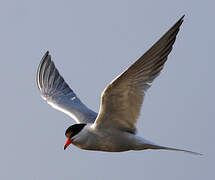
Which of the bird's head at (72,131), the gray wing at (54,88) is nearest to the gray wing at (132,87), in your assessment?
the bird's head at (72,131)

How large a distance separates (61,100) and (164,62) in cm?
371

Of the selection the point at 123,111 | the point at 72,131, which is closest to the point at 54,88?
the point at 72,131

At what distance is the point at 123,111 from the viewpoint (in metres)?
6.32

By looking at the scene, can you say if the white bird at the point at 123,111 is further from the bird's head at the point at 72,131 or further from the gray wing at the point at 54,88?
the gray wing at the point at 54,88

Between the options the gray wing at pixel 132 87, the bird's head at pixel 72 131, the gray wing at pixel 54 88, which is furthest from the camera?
the gray wing at pixel 54 88

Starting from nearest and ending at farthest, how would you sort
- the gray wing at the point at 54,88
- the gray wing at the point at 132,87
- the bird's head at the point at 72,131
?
1. the gray wing at the point at 132,87
2. the bird's head at the point at 72,131
3. the gray wing at the point at 54,88

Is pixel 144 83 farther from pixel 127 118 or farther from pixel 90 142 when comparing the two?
pixel 90 142

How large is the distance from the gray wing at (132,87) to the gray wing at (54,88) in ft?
7.04

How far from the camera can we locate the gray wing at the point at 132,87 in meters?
5.52

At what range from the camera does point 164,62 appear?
5664 millimetres

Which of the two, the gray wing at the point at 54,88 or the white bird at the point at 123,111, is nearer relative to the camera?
the white bird at the point at 123,111

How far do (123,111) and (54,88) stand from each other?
340 centimetres

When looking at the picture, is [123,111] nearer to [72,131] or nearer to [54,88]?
[72,131]

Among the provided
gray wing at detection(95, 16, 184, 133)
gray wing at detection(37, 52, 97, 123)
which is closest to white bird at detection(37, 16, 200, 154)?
gray wing at detection(95, 16, 184, 133)
